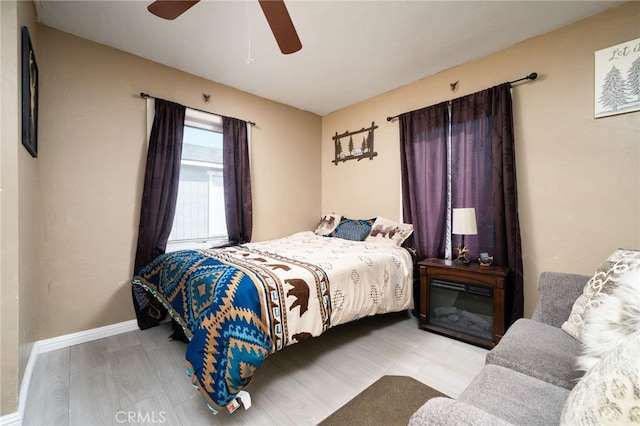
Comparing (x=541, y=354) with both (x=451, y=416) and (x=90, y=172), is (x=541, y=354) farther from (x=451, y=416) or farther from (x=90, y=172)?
(x=90, y=172)

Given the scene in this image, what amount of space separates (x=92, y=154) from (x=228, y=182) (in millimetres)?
1259

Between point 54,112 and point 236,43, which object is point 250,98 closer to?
point 236,43

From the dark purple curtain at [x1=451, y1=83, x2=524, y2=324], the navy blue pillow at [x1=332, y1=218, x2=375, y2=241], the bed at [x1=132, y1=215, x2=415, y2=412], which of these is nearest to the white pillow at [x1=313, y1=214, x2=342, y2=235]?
the navy blue pillow at [x1=332, y1=218, x2=375, y2=241]

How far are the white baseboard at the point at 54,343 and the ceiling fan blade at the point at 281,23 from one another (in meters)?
2.54

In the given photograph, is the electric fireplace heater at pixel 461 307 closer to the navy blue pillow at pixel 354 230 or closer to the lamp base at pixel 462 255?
the lamp base at pixel 462 255

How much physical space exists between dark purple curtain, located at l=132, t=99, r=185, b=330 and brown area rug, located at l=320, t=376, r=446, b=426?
2090 millimetres

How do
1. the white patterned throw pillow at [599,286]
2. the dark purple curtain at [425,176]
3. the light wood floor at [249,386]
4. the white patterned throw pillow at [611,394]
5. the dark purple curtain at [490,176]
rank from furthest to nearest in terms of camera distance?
the dark purple curtain at [425,176] → the dark purple curtain at [490,176] → the light wood floor at [249,386] → the white patterned throw pillow at [599,286] → the white patterned throw pillow at [611,394]

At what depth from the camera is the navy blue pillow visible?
326 cm

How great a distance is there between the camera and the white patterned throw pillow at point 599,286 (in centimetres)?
126

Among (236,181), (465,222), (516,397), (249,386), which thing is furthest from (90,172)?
(465,222)

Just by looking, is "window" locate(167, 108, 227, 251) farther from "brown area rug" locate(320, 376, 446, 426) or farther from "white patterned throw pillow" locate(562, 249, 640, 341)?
"white patterned throw pillow" locate(562, 249, 640, 341)

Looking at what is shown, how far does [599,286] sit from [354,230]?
2250 mm

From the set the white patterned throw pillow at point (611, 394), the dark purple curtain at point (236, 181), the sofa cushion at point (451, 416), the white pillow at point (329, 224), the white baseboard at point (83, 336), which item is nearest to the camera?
the white patterned throw pillow at point (611, 394)

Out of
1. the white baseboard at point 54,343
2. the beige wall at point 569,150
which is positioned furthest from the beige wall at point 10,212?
Answer: the beige wall at point 569,150
